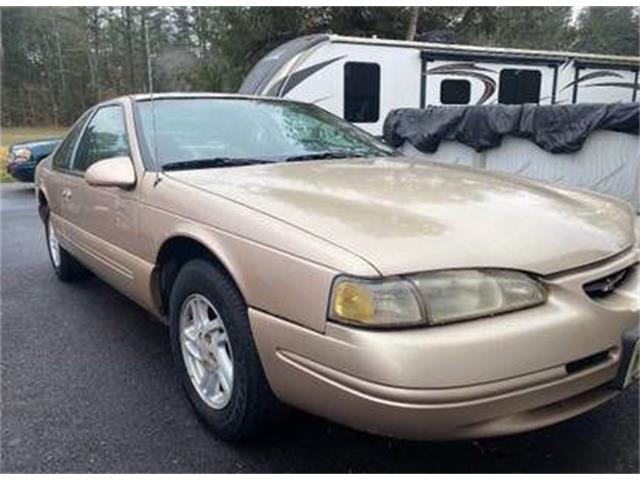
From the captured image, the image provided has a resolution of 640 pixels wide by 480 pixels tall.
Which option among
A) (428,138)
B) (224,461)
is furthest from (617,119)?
(224,461)

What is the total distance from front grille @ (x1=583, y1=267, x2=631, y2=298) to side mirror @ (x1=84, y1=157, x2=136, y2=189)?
206 centimetres

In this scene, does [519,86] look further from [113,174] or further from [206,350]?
[206,350]

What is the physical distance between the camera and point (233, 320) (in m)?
2.36

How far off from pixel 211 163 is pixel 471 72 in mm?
10400

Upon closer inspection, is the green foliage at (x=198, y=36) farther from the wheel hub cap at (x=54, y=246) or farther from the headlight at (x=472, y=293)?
the headlight at (x=472, y=293)

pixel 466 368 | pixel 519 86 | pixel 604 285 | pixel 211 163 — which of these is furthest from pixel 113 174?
pixel 519 86

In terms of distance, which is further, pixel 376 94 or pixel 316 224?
pixel 376 94

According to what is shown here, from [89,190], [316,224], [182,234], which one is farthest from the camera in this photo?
[89,190]

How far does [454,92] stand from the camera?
1234 cm

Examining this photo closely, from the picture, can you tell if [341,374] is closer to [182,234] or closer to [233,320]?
[233,320]

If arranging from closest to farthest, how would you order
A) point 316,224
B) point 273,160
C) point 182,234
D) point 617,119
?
point 316,224 → point 182,234 → point 273,160 → point 617,119

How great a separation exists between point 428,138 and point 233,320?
24.2 feet

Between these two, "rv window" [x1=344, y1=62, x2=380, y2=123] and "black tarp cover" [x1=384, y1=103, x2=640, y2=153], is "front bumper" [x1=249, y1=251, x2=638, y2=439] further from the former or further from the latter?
"rv window" [x1=344, y1=62, x2=380, y2=123]

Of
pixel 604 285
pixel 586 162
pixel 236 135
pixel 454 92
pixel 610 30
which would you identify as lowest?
pixel 586 162
